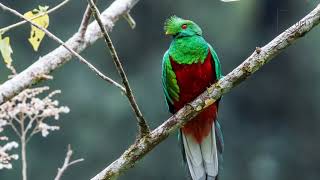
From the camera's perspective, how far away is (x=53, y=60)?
3.90m

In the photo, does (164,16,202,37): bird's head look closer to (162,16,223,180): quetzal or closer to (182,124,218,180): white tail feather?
(162,16,223,180): quetzal

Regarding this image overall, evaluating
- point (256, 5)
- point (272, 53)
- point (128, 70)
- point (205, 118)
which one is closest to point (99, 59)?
point (128, 70)

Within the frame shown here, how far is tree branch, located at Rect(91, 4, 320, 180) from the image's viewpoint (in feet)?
10.3

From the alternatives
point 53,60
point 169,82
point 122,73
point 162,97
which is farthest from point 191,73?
point 162,97

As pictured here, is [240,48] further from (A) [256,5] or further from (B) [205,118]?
(B) [205,118]

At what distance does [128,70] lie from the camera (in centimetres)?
1519

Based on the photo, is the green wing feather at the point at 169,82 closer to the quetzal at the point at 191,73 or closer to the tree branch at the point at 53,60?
the quetzal at the point at 191,73

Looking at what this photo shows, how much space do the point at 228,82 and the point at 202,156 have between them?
853 millimetres

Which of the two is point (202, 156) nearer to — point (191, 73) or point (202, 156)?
point (202, 156)

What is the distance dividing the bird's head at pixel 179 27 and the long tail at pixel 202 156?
0.45m

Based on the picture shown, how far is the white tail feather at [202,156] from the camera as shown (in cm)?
394

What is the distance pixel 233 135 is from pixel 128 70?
2074 millimetres

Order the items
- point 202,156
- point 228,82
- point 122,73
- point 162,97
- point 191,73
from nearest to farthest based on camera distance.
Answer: point 122,73 < point 228,82 < point 191,73 < point 202,156 < point 162,97

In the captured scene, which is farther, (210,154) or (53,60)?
(210,154)
